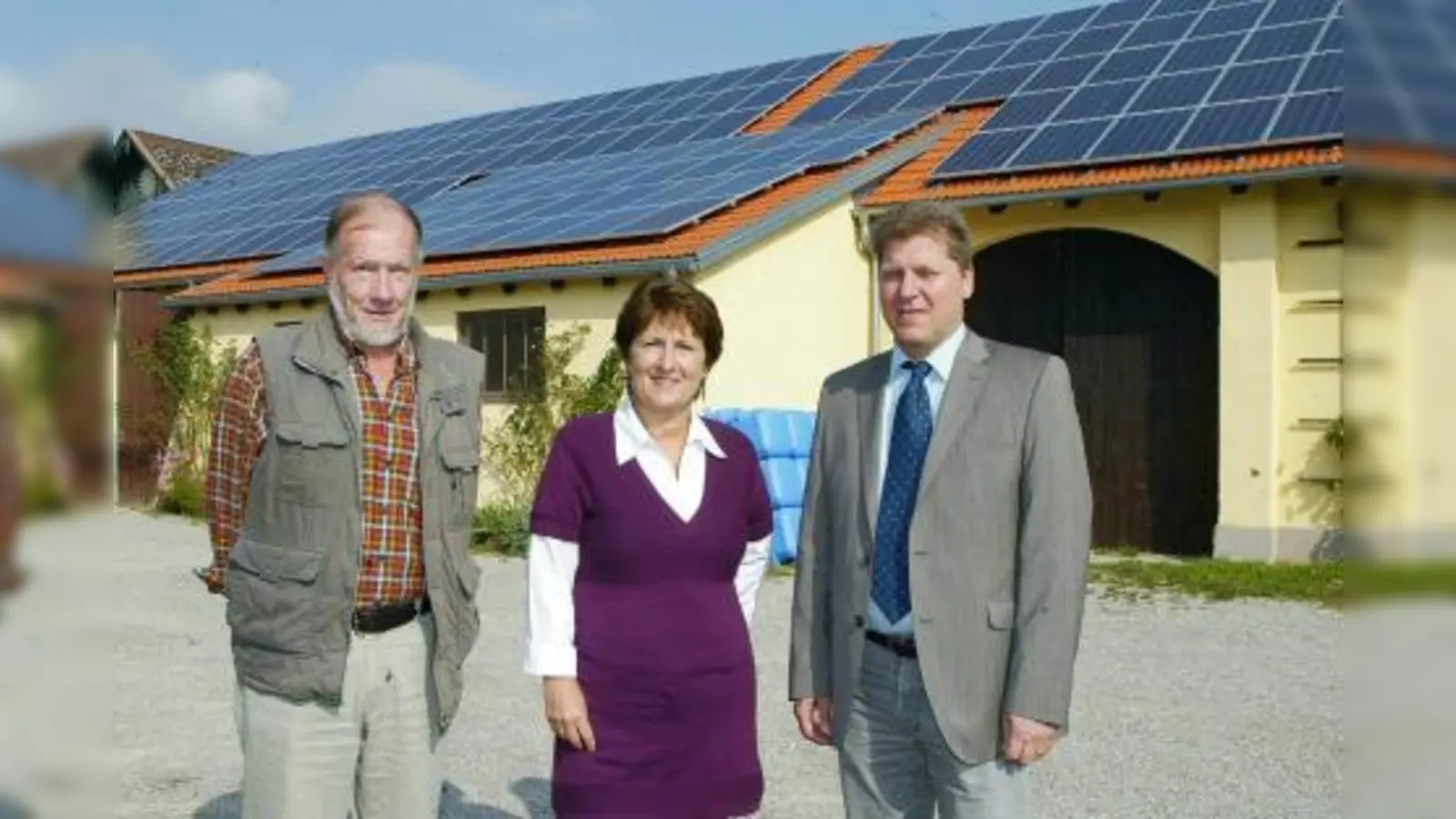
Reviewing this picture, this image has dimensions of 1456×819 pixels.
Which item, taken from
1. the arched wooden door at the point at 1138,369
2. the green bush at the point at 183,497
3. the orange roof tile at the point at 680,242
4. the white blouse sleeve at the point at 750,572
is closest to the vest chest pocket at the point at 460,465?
the white blouse sleeve at the point at 750,572

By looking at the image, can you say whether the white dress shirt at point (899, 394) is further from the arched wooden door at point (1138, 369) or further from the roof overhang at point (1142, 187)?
the arched wooden door at point (1138, 369)

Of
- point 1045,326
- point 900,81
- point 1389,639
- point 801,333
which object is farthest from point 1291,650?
point 900,81

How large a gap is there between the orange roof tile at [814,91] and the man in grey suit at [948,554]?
14.8 metres

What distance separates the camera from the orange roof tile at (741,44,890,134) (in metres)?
18.1

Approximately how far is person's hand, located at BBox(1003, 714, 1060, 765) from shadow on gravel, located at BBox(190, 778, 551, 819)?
8.49ft

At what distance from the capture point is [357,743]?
286 centimetres

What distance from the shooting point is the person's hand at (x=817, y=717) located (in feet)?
9.80

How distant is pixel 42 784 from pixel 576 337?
12843mm

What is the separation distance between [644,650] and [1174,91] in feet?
39.6

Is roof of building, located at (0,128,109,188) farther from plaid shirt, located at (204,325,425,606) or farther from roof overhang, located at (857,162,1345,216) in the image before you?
roof overhang, located at (857,162,1345,216)

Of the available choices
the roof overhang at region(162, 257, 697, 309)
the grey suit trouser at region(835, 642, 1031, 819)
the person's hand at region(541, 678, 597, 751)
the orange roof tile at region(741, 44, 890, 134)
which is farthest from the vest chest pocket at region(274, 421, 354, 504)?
the orange roof tile at region(741, 44, 890, 134)

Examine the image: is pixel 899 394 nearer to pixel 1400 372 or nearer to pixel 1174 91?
pixel 1400 372

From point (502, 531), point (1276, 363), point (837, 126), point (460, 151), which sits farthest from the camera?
point (460, 151)

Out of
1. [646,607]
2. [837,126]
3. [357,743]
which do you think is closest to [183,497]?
[837,126]
